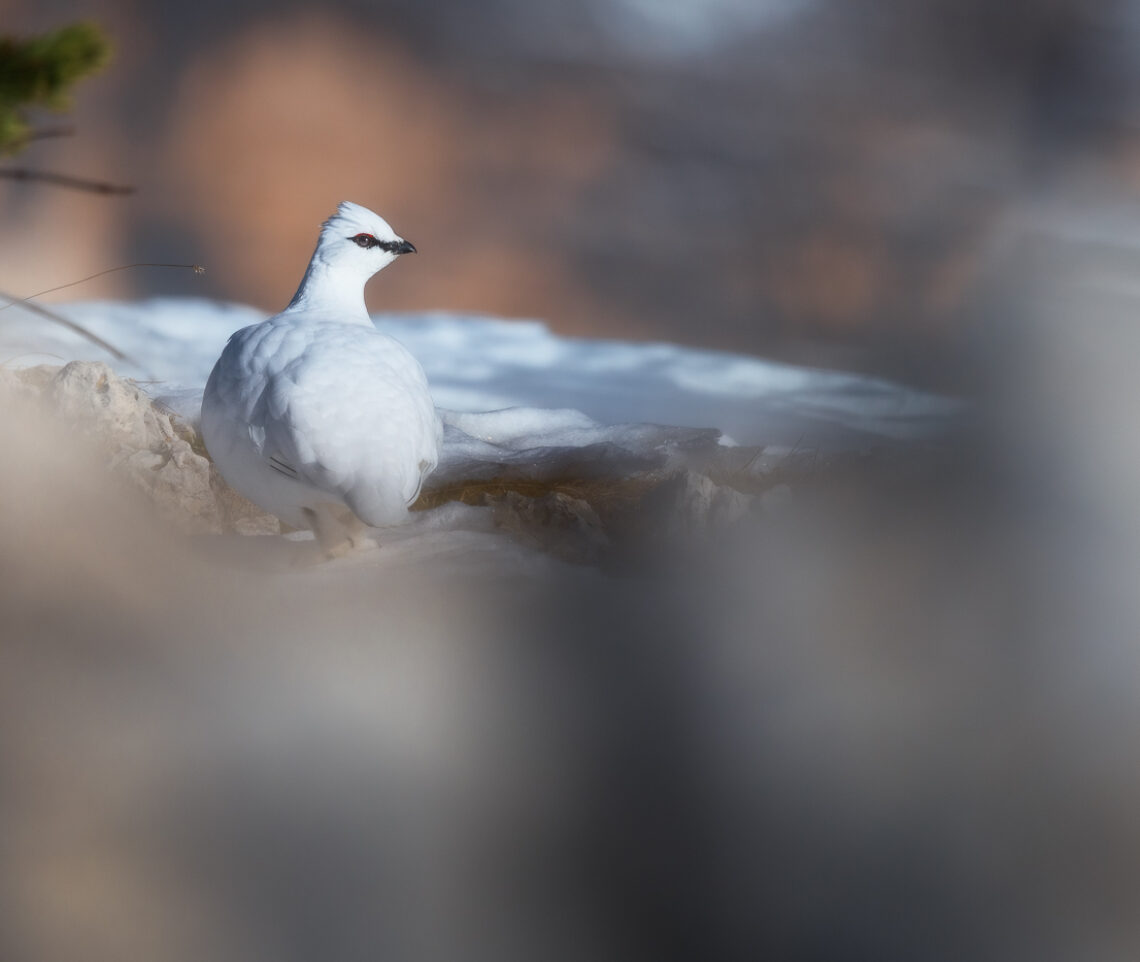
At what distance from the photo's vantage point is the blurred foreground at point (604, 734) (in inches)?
30.6

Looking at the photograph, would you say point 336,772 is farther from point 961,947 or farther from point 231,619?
point 961,947

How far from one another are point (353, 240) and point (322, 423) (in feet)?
0.70

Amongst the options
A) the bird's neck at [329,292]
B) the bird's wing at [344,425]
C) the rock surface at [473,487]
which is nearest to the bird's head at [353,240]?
the bird's neck at [329,292]

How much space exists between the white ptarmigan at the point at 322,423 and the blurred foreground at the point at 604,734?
0.28 feet

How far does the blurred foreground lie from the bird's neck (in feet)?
0.75

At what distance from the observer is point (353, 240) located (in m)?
0.94

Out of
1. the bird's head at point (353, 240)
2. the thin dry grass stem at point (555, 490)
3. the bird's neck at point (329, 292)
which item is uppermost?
the bird's head at point (353, 240)

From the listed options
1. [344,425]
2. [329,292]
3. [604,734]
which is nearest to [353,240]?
[329,292]

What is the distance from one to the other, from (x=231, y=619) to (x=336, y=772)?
0.49ft

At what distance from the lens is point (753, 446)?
1.09 meters

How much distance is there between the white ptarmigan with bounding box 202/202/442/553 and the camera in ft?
2.68

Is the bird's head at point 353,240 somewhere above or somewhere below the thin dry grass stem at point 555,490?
above

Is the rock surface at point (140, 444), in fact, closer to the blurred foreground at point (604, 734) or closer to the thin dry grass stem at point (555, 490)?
the blurred foreground at point (604, 734)

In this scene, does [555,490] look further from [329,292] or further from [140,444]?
[140,444]
